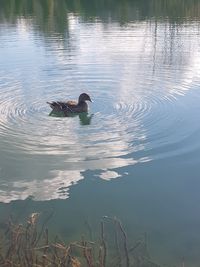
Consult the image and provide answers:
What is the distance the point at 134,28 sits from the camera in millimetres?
28344

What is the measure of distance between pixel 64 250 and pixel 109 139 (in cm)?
599

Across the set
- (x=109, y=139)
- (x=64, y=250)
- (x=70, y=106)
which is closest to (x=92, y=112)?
(x=70, y=106)

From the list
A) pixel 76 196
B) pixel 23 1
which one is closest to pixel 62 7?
pixel 23 1

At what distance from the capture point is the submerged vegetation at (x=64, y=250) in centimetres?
598

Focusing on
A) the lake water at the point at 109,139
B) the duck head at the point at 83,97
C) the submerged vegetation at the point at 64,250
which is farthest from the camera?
the duck head at the point at 83,97

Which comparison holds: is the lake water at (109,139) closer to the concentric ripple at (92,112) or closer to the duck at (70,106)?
the concentric ripple at (92,112)

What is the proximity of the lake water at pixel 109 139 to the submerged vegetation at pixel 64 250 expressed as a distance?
0.31 m

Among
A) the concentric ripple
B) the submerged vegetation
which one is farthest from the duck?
the submerged vegetation

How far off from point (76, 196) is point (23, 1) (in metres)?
39.5

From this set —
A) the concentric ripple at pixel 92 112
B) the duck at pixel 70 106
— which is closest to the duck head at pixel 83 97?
the duck at pixel 70 106

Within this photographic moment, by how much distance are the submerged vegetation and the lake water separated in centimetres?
31

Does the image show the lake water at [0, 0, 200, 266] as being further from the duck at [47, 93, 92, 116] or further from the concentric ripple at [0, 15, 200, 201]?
the duck at [47, 93, 92, 116]

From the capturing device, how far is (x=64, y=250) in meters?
5.75

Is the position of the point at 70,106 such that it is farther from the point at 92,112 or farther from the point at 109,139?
the point at 109,139
